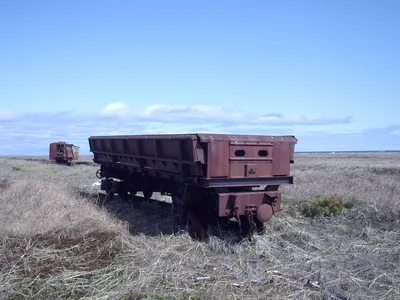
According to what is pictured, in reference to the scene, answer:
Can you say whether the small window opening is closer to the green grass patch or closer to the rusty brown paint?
the green grass patch

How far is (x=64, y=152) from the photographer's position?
4712 centimetres

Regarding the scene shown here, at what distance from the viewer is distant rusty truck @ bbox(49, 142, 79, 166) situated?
46.7 meters

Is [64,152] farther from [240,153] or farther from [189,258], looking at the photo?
[189,258]

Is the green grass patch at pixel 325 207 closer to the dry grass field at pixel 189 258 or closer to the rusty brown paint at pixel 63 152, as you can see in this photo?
the dry grass field at pixel 189 258

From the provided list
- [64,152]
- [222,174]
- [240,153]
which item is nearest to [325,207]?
[240,153]

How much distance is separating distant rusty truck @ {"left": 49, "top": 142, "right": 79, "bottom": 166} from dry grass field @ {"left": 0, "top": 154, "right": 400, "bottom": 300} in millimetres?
36729

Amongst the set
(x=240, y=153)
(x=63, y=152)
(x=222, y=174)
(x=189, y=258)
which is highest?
(x=240, y=153)

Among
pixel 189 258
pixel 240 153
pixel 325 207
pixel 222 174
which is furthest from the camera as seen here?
pixel 325 207

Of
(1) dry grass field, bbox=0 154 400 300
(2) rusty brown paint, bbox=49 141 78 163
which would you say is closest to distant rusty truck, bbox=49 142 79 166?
(2) rusty brown paint, bbox=49 141 78 163

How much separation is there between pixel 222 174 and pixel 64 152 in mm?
41017

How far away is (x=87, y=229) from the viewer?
864 cm

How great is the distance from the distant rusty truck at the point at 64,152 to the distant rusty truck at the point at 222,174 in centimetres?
3782

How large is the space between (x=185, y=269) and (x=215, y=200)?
213 cm

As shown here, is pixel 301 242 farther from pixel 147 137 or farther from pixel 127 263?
pixel 147 137
